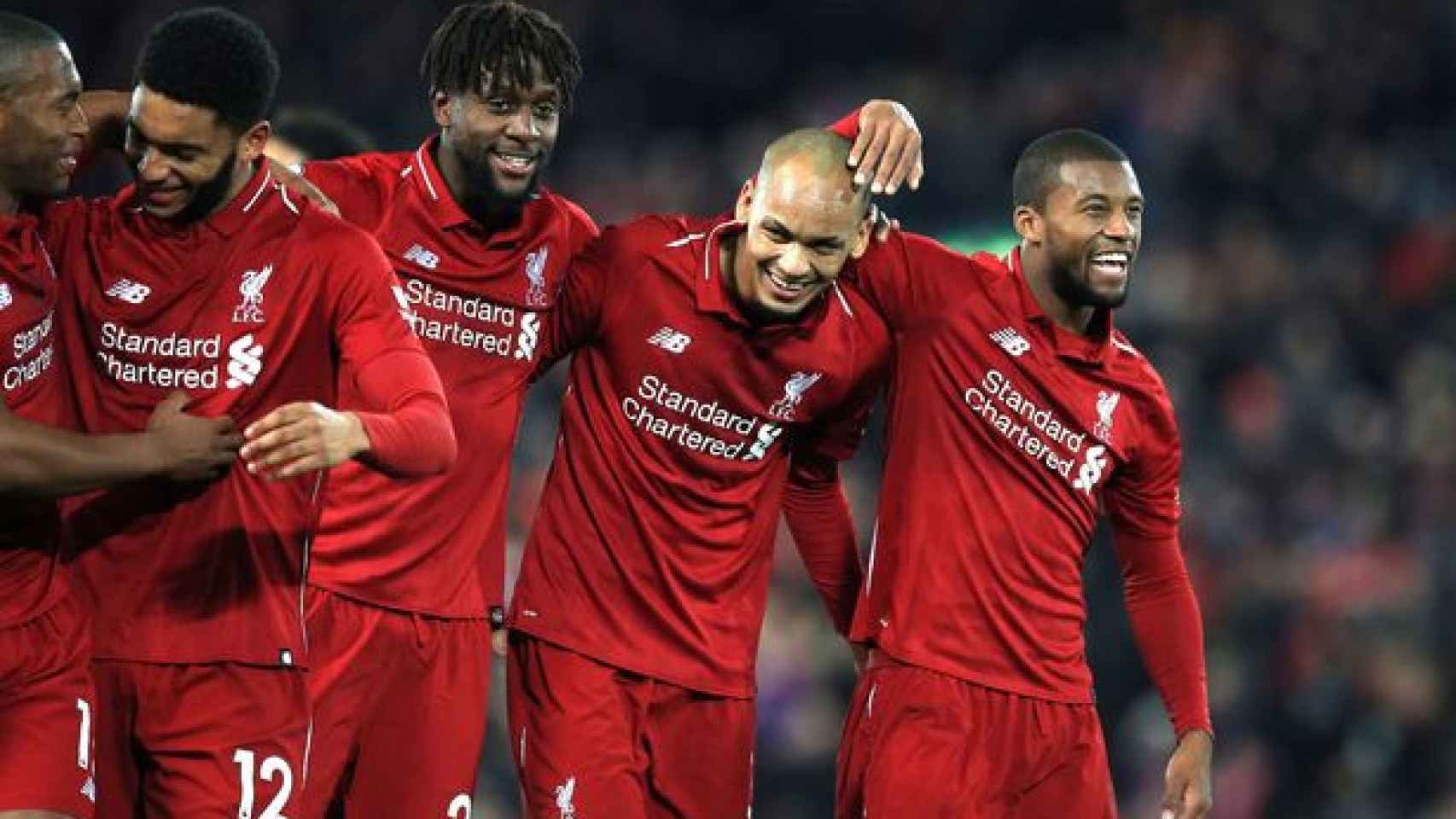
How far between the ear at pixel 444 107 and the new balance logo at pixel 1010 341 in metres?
1.46

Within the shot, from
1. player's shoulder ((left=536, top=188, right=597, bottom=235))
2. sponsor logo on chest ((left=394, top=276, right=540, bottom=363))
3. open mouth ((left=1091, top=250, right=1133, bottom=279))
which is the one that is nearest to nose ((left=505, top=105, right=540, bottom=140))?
player's shoulder ((left=536, top=188, right=597, bottom=235))

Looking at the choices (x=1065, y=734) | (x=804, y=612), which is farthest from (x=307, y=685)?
(x=804, y=612)

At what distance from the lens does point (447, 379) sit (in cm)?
610

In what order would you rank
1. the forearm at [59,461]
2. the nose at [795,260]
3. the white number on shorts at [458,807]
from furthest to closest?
1. the white number on shorts at [458,807]
2. the nose at [795,260]
3. the forearm at [59,461]

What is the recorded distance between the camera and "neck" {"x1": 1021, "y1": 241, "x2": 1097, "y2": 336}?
642cm

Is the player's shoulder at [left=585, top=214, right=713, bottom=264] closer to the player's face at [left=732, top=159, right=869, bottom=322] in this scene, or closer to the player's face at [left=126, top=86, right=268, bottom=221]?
the player's face at [left=732, top=159, right=869, bottom=322]

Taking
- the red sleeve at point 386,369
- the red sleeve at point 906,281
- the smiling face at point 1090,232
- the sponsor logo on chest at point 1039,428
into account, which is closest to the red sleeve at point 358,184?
the red sleeve at point 386,369

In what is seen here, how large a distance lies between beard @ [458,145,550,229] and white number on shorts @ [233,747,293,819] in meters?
1.44

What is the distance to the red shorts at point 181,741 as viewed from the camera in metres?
5.44

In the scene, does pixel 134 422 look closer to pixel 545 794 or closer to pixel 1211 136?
pixel 545 794

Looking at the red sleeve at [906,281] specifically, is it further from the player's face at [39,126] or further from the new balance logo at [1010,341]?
the player's face at [39,126]

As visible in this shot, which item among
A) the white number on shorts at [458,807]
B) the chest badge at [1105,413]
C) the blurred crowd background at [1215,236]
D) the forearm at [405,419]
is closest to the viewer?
the forearm at [405,419]

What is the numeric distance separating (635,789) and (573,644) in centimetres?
38

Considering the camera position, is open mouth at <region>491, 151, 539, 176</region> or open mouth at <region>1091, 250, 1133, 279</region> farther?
open mouth at <region>1091, 250, 1133, 279</region>
